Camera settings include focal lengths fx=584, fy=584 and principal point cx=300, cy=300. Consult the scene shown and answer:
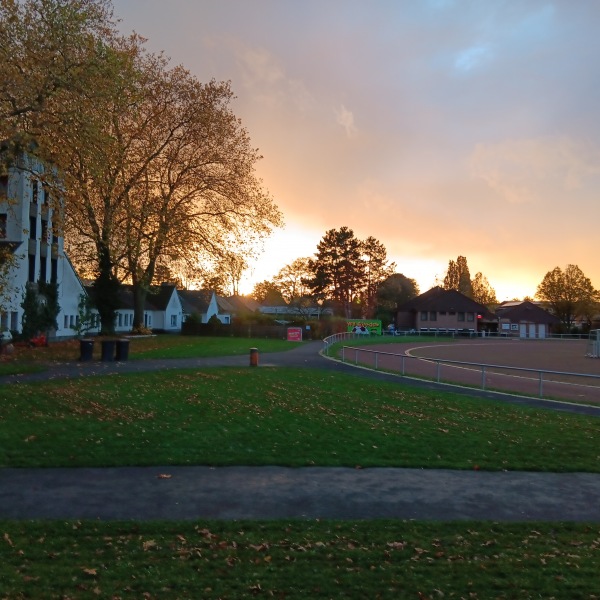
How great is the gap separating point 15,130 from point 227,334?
49.3 meters

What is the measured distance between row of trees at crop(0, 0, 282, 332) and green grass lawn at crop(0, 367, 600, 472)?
315 inches

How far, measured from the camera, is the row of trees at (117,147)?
1758 centimetres

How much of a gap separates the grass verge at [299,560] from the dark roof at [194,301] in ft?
278

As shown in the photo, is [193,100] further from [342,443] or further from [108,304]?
[342,443]

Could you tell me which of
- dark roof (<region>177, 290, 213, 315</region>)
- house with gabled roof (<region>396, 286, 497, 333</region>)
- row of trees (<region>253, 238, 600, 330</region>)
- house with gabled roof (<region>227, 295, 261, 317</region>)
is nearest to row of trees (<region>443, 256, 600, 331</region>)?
row of trees (<region>253, 238, 600, 330</region>)

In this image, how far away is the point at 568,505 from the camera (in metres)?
7.43

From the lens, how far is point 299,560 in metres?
5.40

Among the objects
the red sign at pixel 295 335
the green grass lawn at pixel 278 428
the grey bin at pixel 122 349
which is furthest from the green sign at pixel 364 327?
the green grass lawn at pixel 278 428

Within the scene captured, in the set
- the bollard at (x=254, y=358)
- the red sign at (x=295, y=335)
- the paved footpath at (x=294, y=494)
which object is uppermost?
the red sign at (x=295, y=335)

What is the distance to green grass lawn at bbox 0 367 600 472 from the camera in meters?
9.70

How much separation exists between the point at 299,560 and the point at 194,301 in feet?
300

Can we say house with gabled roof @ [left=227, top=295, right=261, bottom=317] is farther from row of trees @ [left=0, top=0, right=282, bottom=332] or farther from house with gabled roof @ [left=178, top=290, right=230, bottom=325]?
row of trees @ [left=0, top=0, right=282, bottom=332]

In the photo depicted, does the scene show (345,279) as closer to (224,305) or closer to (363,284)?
(363,284)

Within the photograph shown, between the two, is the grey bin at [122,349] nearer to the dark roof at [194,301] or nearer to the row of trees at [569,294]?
the dark roof at [194,301]
